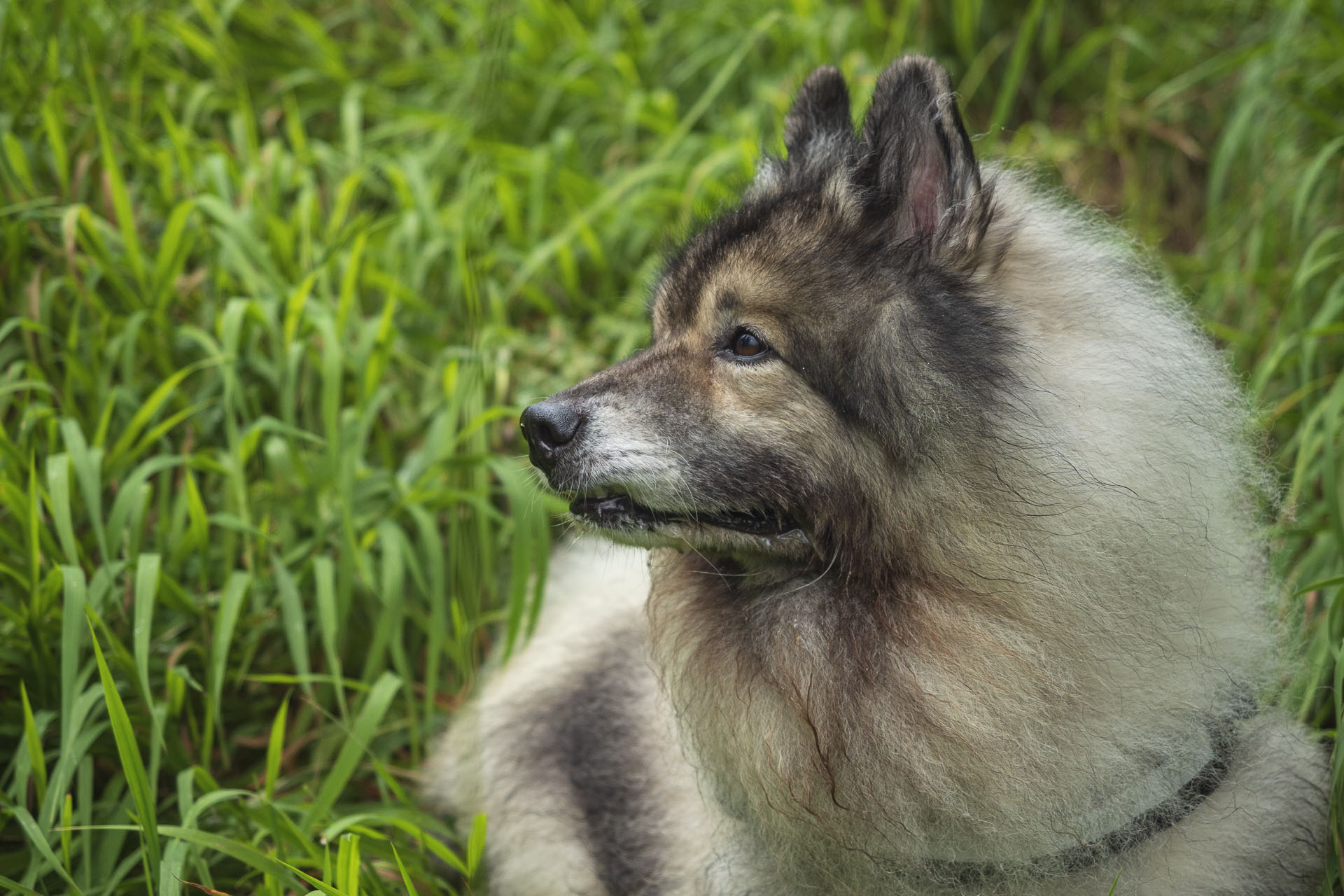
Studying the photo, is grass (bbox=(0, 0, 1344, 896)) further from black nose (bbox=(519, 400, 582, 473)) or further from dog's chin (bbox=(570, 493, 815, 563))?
dog's chin (bbox=(570, 493, 815, 563))

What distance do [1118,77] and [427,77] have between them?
308 centimetres

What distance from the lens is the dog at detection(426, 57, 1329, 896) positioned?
6.06ft

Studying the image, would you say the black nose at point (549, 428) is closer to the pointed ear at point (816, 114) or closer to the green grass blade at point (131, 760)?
the pointed ear at point (816, 114)

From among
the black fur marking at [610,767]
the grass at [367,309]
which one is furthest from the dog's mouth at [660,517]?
the black fur marking at [610,767]

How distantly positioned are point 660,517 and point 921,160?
0.81 metres

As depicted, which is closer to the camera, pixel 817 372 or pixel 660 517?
pixel 817 372

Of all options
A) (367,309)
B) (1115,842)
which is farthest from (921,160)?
(367,309)

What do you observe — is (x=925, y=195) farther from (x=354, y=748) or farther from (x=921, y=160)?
(x=354, y=748)

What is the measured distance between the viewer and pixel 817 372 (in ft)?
6.23

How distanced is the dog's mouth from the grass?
0.57m

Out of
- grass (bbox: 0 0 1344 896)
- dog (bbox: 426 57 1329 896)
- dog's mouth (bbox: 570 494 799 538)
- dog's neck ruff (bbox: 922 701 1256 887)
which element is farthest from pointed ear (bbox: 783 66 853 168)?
dog's neck ruff (bbox: 922 701 1256 887)

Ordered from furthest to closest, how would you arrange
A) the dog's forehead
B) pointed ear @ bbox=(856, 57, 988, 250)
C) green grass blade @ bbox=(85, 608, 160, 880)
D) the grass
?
the grass < green grass blade @ bbox=(85, 608, 160, 880) < the dog's forehead < pointed ear @ bbox=(856, 57, 988, 250)

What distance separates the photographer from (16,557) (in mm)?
2762

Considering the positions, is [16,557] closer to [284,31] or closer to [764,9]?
[284,31]
